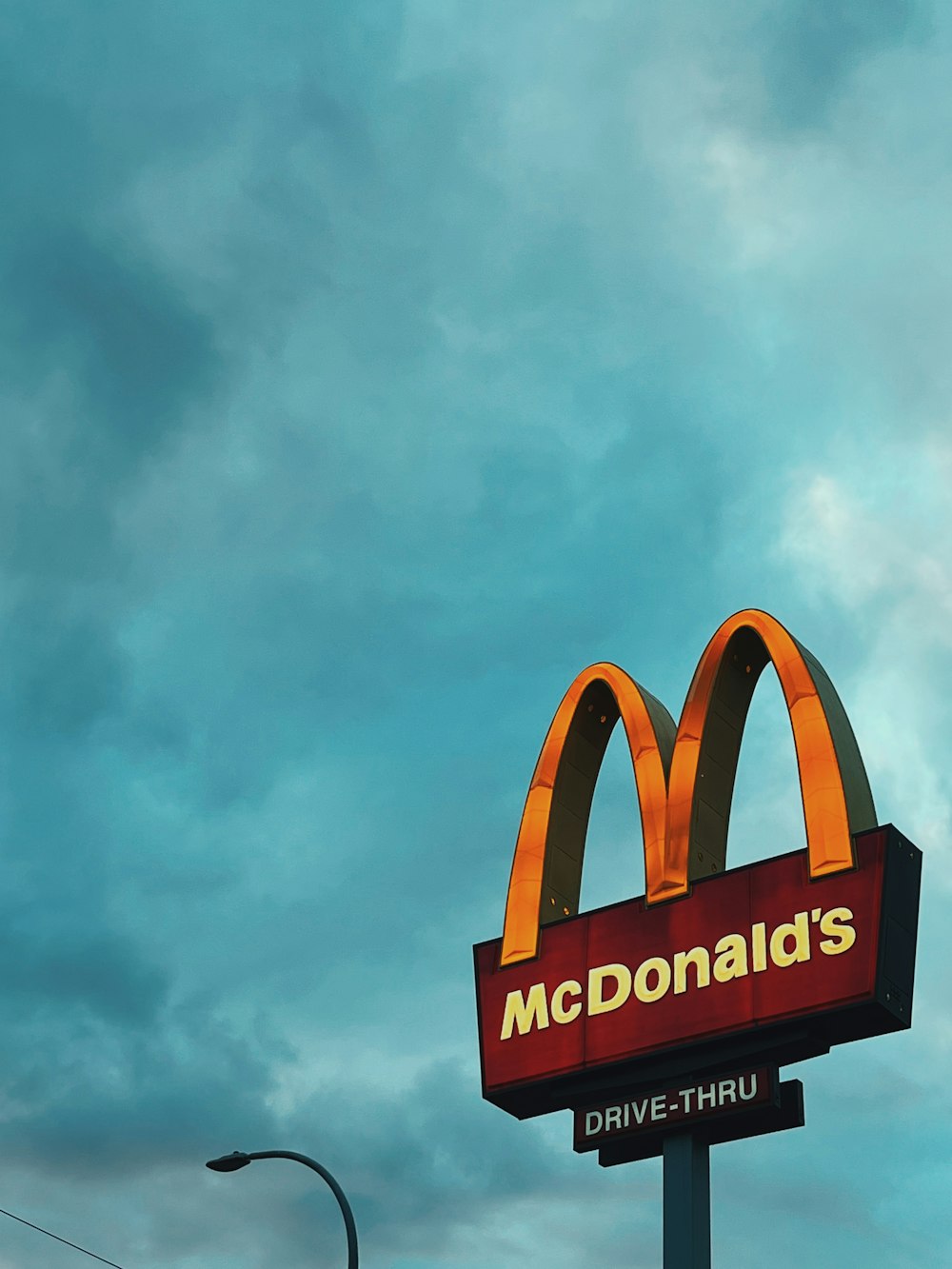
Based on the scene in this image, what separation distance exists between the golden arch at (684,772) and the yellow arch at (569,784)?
2 centimetres

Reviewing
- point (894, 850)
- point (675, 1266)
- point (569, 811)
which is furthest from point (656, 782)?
point (675, 1266)

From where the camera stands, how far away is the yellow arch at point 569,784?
3294 cm

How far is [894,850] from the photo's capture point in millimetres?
29125

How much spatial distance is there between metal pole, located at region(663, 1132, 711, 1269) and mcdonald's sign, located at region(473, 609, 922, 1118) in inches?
47.0

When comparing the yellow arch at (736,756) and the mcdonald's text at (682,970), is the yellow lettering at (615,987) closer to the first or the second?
the mcdonald's text at (682,970)

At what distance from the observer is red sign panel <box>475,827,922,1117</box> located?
28.9 metres

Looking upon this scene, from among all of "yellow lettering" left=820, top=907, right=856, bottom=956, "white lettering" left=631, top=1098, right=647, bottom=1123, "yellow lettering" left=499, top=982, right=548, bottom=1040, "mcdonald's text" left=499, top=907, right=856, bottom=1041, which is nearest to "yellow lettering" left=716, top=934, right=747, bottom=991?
"mcdonald's text" left=499, top=907, right=856, bottom=1041

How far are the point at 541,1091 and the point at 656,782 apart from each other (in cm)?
554

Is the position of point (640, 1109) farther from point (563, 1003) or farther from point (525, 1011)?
point (525, 1011)

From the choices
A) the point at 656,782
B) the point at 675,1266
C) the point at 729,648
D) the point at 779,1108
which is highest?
the point at 729,648

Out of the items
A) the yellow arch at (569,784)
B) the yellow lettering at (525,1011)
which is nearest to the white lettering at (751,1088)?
the yellow lettering at (525,1011)

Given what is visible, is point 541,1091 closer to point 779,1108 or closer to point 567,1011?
point 567,1011

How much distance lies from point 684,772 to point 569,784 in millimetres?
3024

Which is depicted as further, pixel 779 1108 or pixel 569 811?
pixel 569 811
